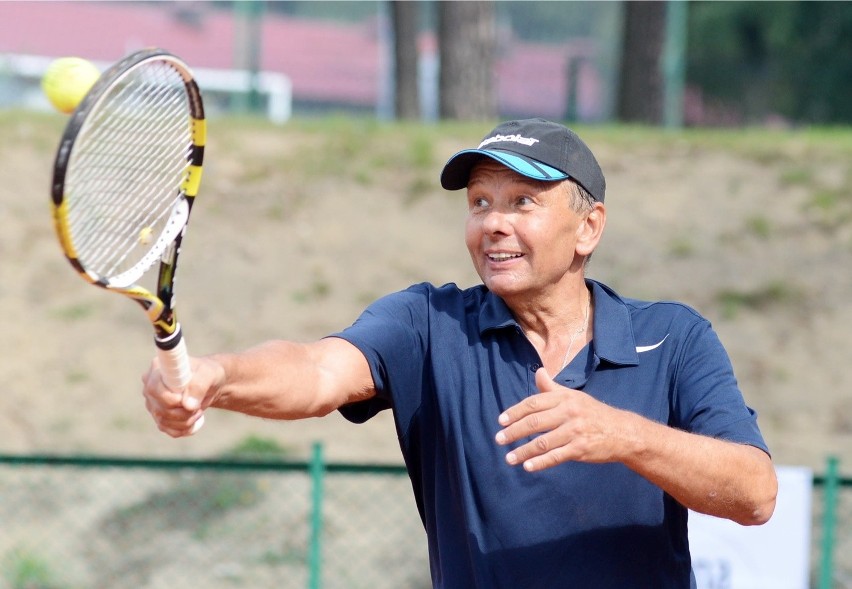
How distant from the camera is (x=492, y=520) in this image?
3.13 meters

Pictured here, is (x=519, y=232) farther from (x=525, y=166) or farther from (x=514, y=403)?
(x=514, y=403)

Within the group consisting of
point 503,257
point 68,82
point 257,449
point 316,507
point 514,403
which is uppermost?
point 68,82

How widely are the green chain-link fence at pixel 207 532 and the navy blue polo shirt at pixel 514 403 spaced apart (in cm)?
490

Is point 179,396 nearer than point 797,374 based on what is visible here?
Yes

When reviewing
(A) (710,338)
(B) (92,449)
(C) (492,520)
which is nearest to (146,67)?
(C) (492,520)

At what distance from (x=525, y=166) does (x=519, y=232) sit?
0.18m

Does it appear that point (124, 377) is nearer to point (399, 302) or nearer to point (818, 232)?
point (818, 232)

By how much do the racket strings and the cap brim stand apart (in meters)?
0.73

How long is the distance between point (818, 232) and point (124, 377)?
6.21 m

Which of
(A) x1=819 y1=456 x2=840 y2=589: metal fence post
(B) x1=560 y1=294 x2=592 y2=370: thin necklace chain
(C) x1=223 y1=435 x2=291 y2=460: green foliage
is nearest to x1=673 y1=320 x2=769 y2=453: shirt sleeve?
(B) x1=560 y1=294 x2=592 y2=370: thin necklace chain

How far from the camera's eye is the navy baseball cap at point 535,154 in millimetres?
3260

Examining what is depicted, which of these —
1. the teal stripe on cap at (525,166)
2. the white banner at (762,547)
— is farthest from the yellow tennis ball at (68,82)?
the white banner at (762,547)

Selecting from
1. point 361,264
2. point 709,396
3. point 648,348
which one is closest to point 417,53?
point 361,264

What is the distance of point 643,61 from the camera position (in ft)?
47.6
